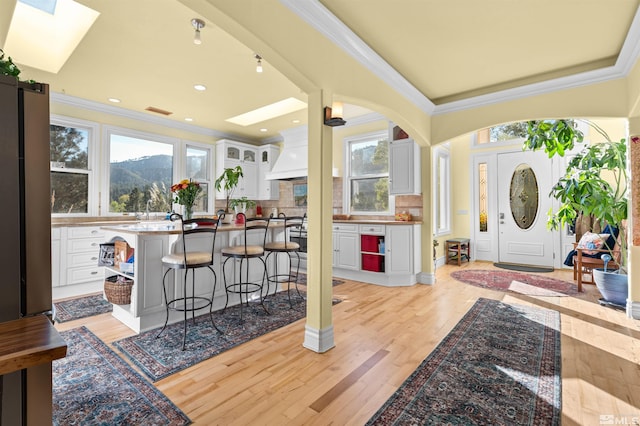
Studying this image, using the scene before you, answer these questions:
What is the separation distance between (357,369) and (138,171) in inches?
191

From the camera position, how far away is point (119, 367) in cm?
219

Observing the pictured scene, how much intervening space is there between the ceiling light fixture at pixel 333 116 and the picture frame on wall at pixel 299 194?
3.77m

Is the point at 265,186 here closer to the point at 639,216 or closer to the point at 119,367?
the point at 119,367

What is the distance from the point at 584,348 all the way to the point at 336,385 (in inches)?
84.2

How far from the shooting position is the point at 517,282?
472 centimetres

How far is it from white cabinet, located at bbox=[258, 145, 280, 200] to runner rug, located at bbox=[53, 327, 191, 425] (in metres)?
4.66

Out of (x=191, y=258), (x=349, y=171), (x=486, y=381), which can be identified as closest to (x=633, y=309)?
(x=486, y=381)

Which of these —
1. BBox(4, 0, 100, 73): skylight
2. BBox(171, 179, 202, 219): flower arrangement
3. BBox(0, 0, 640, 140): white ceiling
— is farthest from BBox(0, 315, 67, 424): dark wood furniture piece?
BBox(4, 0, 100, 73): skylight

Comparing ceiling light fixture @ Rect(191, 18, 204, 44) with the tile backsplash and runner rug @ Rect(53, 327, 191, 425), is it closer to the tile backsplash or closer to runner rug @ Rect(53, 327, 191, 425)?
runner rug @ Rect(53, 327, 191, 425)

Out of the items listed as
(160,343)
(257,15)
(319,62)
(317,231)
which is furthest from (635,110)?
(160,343)

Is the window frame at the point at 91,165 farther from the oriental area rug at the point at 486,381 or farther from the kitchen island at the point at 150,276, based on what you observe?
the oriental area rug at the point at 486,381

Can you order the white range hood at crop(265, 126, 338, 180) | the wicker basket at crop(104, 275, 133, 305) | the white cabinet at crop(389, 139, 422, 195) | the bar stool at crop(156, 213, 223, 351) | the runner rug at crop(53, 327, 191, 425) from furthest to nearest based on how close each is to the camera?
the white range hood at crop(265, 126, 338, 180)
the white cabinet at crop(389, 139, 422, 195)
the wicker basket at crop(104, 275, 133, 305)
the bar stool at crop(156, 213, 223, 351)
the runner rug at crop(53, 327, 191, 425)

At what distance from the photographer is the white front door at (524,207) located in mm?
5812

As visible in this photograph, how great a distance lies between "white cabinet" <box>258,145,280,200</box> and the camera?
6723mm
